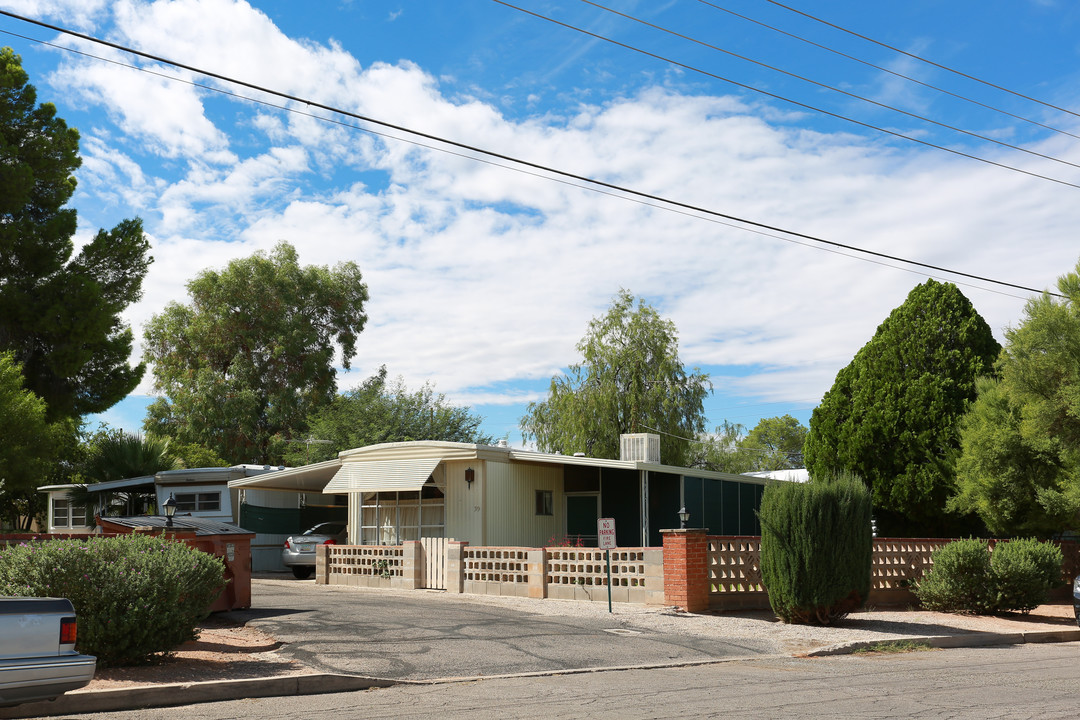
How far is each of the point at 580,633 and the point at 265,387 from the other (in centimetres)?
3601

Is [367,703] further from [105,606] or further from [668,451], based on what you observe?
[668,451]

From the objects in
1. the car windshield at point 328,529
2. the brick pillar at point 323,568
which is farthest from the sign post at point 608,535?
the car windshield at point 328,529

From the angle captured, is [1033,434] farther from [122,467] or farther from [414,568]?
[122,467]

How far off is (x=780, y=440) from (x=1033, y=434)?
77340 millimetres

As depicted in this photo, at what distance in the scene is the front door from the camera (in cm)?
2523

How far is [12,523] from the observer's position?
116 feet

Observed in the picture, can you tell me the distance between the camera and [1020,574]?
16.6 meters

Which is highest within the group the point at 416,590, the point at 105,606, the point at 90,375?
the point at 90,375

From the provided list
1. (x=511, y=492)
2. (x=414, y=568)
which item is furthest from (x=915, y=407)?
(x=414, y=568)

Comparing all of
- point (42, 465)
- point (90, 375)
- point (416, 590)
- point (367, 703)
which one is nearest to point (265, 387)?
point (90, 375)

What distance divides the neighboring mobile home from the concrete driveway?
662 cm

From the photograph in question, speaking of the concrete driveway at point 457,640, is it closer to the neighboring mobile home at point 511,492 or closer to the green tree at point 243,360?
the neighboring mobile home at point 511,492

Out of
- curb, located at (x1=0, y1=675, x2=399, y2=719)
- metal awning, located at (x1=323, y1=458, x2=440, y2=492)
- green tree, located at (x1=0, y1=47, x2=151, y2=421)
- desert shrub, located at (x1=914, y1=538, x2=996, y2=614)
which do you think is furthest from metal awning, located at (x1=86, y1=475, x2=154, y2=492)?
desert shrub, located at (x1=914, y1=538, x2=996, y2=614)

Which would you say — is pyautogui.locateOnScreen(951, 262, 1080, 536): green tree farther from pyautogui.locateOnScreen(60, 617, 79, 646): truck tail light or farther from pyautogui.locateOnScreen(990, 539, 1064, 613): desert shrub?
pyautogui.locateOnScreen(60, 617, 79, 646): truck tail light
